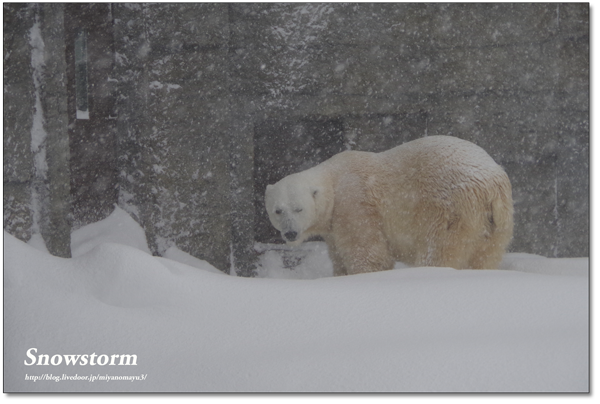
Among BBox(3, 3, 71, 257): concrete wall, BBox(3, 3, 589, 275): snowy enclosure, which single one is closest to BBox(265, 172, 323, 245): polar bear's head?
BBox(3, 3, 589, 275): snowy enclosure

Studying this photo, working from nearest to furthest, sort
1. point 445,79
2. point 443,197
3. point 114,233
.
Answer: point 443,197
point 114,233
point 445,79

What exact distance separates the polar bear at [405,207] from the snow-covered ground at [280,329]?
75 centimetres

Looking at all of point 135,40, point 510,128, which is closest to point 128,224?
point 135,40

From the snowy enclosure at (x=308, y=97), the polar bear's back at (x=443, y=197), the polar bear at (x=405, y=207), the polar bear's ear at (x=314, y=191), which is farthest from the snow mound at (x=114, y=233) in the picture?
the polar bear's back at (x=443, y=197)

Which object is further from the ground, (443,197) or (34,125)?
(34,125)

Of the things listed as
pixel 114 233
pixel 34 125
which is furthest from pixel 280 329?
pixel 114 233

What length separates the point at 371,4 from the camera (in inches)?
133

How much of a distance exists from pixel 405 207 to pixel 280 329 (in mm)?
1478

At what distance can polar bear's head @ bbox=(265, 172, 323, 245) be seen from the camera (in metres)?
2.65

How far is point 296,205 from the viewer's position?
2654mm

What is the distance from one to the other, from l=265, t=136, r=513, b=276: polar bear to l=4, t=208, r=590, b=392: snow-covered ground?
747mm

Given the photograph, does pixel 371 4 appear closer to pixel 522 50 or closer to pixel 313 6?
pixel 313 6

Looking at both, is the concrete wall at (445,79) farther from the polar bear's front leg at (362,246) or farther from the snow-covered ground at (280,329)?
the snow-covered ground at (280,329)

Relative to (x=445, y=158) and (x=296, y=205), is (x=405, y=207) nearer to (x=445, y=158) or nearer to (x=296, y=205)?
(x=445, y=158)
